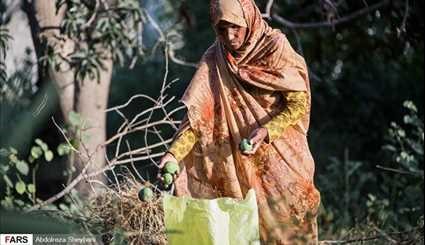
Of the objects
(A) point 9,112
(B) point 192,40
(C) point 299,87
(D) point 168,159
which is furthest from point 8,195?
(B) point 192,40

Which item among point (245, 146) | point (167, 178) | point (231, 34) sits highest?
point (231, 34)

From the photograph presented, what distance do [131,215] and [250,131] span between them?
2.69 feet

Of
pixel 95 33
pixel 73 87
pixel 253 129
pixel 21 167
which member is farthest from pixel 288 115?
pixel 73 87

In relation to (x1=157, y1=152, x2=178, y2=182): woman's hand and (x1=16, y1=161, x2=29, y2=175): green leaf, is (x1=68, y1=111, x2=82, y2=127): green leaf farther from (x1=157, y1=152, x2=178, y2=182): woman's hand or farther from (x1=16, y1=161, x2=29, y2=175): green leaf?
(x1=157, y1=152, x2=178, y2=182): woman's hand

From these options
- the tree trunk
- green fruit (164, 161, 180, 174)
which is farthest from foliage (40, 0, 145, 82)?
green fruit (164, 161, 180, 174)

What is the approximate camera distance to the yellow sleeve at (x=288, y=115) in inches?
201

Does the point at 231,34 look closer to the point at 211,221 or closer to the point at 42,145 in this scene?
the point at 211,221

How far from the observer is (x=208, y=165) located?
532cm

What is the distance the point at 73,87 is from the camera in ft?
26.8

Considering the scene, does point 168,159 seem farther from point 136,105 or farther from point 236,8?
point 136,105

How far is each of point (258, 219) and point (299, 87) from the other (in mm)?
675

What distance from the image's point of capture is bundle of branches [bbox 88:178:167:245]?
543 cm

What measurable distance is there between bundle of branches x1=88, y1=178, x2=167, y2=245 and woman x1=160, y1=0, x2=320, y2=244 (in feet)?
1.10

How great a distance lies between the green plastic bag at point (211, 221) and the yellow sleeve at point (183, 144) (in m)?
0.24
